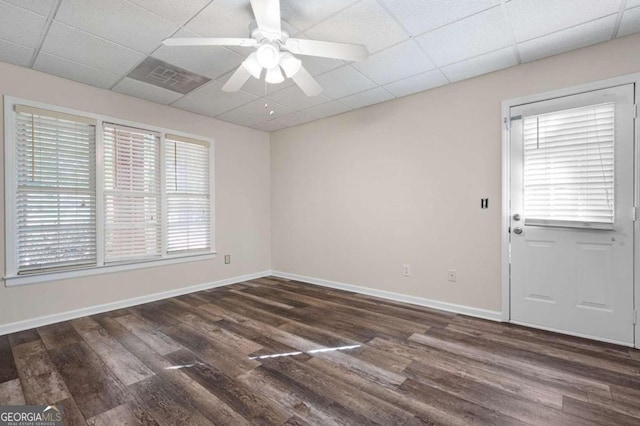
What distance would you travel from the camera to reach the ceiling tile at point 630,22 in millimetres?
2070

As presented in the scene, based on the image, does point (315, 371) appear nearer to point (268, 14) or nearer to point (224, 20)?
point (268, 14)

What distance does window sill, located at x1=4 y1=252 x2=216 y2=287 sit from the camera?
280 centimetres

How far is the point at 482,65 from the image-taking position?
9.24 ft

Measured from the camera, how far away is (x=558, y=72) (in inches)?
104

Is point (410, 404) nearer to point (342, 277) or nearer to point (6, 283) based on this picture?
point (342, 277)

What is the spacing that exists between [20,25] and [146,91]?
1230 millimetres

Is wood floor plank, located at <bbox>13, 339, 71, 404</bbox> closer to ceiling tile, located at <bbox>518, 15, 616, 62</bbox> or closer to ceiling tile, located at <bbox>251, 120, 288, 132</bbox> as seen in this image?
ceiling tile, located at <bbox>251, 120, 288, 132</bbox>

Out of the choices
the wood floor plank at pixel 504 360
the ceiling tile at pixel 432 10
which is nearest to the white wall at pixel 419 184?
the wood floor plank at pixel 504 360

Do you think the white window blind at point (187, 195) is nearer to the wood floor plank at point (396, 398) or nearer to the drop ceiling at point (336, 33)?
the drop ceiling at point (336, 33)

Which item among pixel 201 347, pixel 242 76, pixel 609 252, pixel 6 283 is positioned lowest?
pixel 201 347

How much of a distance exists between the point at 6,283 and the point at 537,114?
528cm

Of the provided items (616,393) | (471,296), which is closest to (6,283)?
(471,296)

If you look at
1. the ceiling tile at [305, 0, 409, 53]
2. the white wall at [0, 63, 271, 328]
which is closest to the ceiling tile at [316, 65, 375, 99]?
the ceiling tile at [305, 0, 409, 53]

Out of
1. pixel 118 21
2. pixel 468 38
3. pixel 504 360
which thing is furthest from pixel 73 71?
pixel 504 360
